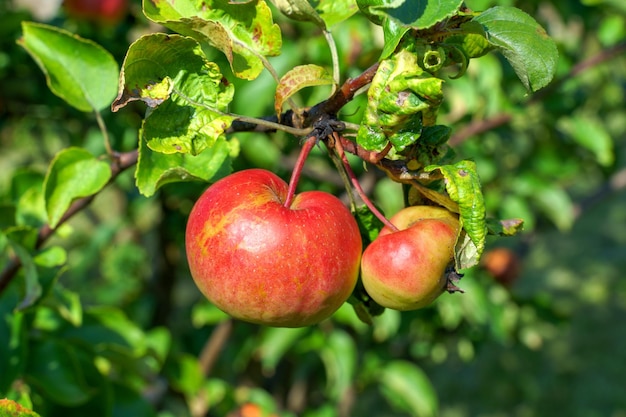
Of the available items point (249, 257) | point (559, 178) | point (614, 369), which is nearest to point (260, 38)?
point (249, 257)

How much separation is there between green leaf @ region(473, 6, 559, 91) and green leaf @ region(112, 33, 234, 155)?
25 cm

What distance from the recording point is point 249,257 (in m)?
0.61

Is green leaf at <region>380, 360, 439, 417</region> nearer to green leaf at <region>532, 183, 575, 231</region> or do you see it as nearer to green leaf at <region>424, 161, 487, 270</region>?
green leaf at <region>532, 183, 575, 231</region>

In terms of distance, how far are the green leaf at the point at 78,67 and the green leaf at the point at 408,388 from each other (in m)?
1.25

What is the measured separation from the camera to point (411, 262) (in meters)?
0.64

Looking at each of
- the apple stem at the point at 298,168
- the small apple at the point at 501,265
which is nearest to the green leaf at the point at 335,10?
the apple stem at the point at 298,168

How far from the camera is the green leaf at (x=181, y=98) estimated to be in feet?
2.20

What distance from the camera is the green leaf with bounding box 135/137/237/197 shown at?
749 millimetres

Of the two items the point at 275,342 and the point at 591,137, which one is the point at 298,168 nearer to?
the point at 275,342

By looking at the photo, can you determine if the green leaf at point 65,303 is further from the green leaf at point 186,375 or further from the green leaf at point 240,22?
the green leaf at point 186,375

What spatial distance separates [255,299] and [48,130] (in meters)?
2.14

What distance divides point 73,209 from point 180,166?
0.64 feet

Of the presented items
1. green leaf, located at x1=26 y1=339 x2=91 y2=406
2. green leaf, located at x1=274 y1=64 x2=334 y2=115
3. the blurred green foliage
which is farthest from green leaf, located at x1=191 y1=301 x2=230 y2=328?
green leaf, located at x1=274 y1=64 x2=334 y2=115

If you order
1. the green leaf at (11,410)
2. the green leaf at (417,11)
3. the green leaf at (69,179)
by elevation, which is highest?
the green leaf at (417,11)
